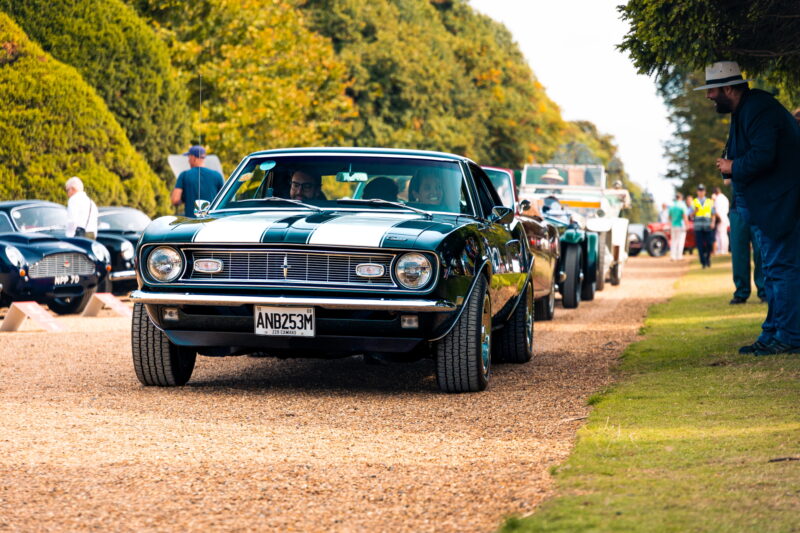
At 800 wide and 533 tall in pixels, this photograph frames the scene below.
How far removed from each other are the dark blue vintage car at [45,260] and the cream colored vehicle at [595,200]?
6.59m

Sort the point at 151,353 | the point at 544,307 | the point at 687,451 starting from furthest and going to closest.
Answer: the point at 544,307 → the point at 151,353 → the point at 687,451

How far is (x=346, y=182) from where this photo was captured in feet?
28.8

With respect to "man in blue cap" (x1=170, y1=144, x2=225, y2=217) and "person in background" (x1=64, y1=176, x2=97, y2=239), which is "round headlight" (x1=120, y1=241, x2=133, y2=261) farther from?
"man in blue cap" (x1=170, y1=144, x2=225, y2=217)

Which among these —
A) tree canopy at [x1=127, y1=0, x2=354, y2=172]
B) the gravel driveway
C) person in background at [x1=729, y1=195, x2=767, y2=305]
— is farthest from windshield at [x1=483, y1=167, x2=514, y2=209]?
tree canopy at [x1=127, y1=0, x2=354, y2=172]

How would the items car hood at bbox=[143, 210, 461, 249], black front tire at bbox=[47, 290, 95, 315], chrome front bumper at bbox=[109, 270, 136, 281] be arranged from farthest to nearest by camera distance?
chrome front bumper at bbox=[109, 270, 136, 281] < black front tire at bbox=[47, 290, 95, 315] < car hood at bbox=[143, 210, 461, 249]

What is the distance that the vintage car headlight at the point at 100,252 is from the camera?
1629 centimetres

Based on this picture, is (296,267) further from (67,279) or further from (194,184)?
(67,279)

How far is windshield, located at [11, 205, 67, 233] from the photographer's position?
654 inches

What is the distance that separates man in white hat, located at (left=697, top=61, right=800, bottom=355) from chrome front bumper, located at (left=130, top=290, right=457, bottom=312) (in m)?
2.83

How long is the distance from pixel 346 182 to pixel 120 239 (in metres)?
10.1

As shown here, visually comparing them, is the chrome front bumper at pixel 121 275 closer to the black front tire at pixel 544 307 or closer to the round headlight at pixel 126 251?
the round headlight at pixel 126 251

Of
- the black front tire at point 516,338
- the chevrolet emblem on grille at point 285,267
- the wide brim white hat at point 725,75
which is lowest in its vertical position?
the black front tire at point 516,338

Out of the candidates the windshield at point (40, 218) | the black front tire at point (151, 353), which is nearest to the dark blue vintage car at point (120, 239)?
the windshield at point (40, 218)

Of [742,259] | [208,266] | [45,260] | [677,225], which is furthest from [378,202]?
[677,225]
